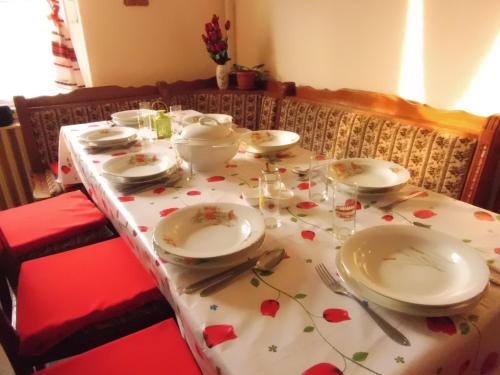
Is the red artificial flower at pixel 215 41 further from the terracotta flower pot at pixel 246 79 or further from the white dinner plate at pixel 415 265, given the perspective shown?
the white dinner plate at pixel 415 265

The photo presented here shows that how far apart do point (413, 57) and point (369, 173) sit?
0.90 m

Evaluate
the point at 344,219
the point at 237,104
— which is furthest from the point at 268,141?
the point at 237,104

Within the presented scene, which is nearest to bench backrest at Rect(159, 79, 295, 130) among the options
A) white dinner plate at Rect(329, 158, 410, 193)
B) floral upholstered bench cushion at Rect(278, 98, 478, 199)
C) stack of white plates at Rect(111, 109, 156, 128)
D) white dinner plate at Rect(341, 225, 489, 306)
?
floral upholstered bench cushion at Rect(278, 98, 478, 199)

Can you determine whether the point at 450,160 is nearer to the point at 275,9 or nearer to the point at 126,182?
the point at 126,182

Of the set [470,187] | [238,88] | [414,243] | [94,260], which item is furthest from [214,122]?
[238,88]

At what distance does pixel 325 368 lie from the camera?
54 cm

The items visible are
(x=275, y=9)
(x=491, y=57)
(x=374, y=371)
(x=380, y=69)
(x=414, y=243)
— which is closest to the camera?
(x=374, y=371)

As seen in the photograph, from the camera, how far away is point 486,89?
60.6 inches

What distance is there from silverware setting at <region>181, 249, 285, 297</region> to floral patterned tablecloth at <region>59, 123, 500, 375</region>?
0.02 m

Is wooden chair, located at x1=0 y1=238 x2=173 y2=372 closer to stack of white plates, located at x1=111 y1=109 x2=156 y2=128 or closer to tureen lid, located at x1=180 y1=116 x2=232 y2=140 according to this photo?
tureen lid, located at x1=180 y1=116 x2=232 y2=140

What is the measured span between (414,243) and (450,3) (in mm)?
1296

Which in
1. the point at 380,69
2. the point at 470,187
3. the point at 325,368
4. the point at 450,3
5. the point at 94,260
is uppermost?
the point at 450,3

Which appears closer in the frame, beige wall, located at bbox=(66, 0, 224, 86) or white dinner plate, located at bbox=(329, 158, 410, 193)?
white dinner plate, located at bbox=(329, 158, 410, 193)

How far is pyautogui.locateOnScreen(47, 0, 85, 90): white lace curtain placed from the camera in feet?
8.20
